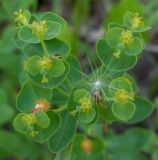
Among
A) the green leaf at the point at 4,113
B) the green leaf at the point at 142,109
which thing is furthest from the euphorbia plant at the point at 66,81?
the green leaf at the point at 4,113

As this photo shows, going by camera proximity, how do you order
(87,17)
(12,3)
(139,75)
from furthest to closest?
(87,17)
(139,75)
(12,3)

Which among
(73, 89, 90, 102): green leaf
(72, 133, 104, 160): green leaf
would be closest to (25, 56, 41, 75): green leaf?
(73, 89, 90, 102): green leaf

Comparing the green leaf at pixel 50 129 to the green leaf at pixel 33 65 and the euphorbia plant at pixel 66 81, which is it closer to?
the euphorbia plant at pixel 66 81

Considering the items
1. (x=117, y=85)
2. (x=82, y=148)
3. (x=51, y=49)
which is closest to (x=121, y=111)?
(x=117, y=85)

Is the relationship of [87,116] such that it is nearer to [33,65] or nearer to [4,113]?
[33,65]

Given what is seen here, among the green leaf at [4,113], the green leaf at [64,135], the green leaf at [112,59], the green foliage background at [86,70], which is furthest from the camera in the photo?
the green leaf at [4,113]

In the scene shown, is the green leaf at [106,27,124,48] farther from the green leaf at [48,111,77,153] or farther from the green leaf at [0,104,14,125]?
the green leaf at [0,104,14,125]

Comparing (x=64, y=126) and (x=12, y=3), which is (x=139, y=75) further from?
(x=64, y=126)

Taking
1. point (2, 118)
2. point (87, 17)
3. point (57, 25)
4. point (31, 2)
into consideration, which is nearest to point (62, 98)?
point (57, 25)
